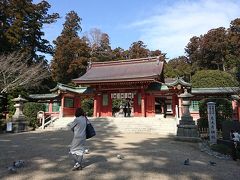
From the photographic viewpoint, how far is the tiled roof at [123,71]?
72.4ft

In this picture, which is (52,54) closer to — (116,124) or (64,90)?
(64,90)

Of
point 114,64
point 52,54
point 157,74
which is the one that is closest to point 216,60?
point 114,64

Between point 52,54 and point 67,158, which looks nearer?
point 67,158

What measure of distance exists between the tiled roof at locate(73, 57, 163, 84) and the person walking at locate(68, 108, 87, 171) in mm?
14802

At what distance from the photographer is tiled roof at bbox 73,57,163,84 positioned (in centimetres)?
2208

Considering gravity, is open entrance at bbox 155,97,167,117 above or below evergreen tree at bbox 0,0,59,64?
below

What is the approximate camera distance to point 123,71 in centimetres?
2567

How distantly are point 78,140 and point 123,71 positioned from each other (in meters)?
19.9

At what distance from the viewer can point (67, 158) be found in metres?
7.49

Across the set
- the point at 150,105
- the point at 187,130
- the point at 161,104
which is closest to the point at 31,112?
the point at 150,105

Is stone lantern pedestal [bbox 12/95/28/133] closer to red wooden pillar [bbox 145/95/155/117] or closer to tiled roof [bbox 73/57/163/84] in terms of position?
tiled roof [bbox 73/57/163/84]

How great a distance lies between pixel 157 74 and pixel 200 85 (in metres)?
9.54

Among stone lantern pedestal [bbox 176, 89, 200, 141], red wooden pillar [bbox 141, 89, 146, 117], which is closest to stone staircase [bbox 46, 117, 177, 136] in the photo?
red wooden pillar [bbox 141, 89, 146, 117]

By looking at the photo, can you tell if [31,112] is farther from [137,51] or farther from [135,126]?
[137,51]
